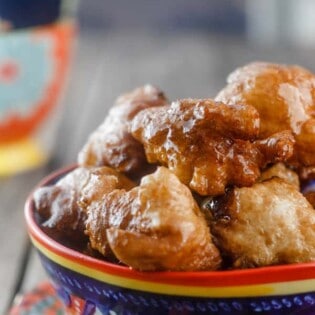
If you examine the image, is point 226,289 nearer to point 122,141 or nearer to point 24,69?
point 122,141

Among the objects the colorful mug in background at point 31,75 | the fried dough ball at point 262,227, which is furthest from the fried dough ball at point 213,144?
the colorful mug in background at point 31,75

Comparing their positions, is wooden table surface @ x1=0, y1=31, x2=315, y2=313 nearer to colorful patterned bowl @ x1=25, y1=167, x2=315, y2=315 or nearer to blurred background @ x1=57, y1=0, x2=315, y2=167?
blurred background @ x1=57, y1=0, x2=315, y2=167

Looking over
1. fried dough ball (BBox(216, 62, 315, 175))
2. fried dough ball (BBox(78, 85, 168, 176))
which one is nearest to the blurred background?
fried dough ball (BBox(78, 85, 168, 176))

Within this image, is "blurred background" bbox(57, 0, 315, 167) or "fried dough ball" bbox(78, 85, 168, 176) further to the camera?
"blurred background" bbox(57, 0, 315, 167)

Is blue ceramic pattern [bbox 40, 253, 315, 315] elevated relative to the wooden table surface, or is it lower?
elevated

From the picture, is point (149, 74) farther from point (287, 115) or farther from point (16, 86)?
point (287, 115)

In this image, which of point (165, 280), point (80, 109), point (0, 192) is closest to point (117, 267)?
point (165, 280)
